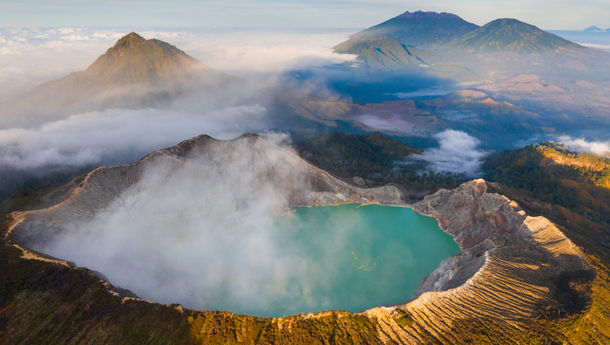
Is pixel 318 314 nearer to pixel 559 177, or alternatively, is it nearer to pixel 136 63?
pixel 559 177

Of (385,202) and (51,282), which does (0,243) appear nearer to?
(51,282)

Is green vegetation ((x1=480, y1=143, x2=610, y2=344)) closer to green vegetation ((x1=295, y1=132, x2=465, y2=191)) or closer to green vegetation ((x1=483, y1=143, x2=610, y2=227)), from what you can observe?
green vegetation ((x1=483, y1=143, x2=610, y2=227))

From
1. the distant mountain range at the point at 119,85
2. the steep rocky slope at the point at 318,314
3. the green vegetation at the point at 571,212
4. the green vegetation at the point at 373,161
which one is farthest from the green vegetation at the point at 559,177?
the distant mountain range at the point at 119,85

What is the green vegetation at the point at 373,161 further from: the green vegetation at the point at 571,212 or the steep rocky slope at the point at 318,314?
the steep rocky slope at the point at 318,314

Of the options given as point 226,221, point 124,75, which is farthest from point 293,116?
point 226,221

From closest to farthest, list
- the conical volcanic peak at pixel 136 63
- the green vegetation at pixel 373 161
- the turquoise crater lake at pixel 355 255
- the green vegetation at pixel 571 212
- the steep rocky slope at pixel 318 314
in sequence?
1. the steep rocky slope at pixel 318 314
2. the green vegetation at pixel 571 212
3. the turquoise crater lake at pixel 355 255
4. the green vegetation at pixel 373 161
5. the conical volcanic peak at pixel 136 63

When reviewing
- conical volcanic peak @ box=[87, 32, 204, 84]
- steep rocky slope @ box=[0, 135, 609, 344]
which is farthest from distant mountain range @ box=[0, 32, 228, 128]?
steep rocky slope @ box=[0, 135, 609, 344]
